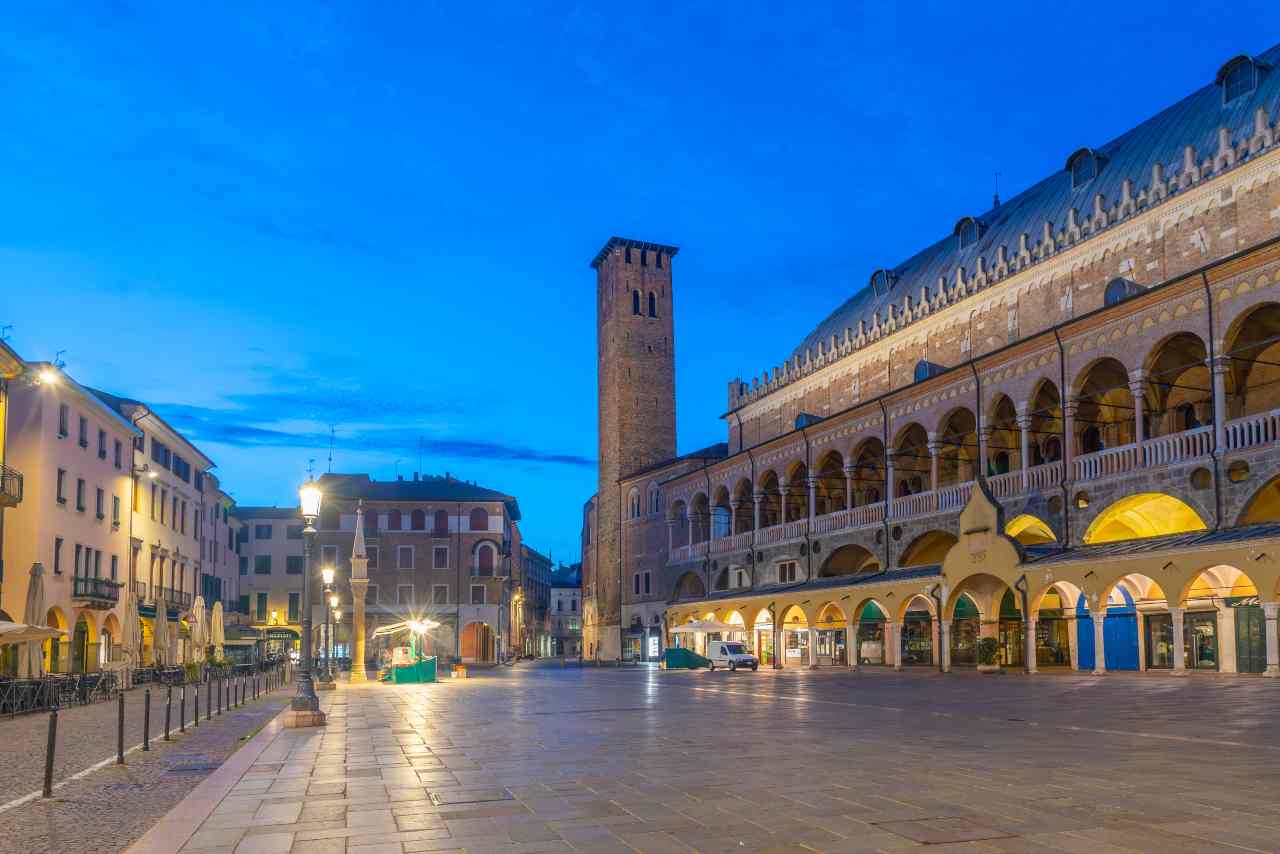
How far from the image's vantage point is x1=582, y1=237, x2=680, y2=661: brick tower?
74938 millimetres

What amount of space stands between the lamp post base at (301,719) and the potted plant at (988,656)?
74.4ft

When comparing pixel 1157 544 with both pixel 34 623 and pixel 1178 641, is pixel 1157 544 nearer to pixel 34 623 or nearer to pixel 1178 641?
pixel 1178 641

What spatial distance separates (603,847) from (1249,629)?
88.4ft

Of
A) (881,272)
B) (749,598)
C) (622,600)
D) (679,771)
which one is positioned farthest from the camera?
(622,600)

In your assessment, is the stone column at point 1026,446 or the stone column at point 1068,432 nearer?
the stone column at point 1068,432

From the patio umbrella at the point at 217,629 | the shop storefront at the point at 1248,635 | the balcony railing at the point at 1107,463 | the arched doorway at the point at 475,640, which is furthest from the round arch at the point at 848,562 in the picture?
the arched doorway at the point at 475,640

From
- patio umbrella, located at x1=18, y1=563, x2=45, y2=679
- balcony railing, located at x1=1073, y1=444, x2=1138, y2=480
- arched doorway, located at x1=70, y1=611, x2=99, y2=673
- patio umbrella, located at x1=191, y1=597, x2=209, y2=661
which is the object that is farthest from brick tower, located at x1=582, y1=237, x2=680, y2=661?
patio umbrella, located at x1=18, y1=563, x2=45, y2=679

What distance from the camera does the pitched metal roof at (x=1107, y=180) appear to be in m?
37.2

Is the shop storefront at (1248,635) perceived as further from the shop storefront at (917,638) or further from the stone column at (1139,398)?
the shop storefront at (917,638)

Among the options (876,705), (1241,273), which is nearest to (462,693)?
(876,705)

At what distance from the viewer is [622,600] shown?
73312 millimetres

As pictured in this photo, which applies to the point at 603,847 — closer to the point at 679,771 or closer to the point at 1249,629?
the point at 679,771

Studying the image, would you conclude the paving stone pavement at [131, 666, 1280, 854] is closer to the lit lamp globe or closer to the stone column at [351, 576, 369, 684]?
the lit lamp globe

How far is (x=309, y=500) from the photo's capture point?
20.2 meters
